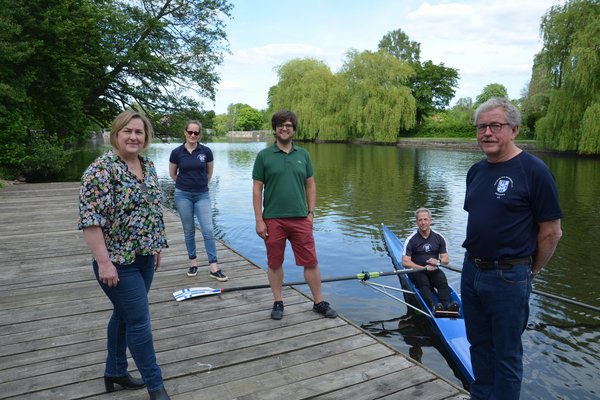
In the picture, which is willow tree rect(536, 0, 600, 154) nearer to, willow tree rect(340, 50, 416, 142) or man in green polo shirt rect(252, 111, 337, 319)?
willow tree rect(340, 50, 416, 142)

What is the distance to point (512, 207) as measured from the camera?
2.21 m

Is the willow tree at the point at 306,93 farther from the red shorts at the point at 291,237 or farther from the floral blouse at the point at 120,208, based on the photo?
the floral blouse at the point at 120,208

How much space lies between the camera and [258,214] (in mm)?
3805

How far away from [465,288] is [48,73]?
59.0 feet

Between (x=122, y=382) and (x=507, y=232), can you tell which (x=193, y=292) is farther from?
(x=507, y=232)

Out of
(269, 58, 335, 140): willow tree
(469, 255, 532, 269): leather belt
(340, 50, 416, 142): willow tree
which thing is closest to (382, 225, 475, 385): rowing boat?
(469, 255, 532, 269): leather belt

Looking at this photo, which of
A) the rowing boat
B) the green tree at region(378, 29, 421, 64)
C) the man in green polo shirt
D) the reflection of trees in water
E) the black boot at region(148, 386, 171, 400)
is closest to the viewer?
the black boot at region(148, 386, 171, 400)

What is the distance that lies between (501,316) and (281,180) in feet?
6.80

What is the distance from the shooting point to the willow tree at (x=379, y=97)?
39.9 metres

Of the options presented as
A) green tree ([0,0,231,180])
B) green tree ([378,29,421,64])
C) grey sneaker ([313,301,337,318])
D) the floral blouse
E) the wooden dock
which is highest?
green tree ([378,29,421,64])

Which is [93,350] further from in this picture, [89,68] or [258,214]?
[89,68]

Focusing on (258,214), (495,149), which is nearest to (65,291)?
(258,214)

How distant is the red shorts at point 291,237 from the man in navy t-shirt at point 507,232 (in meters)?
1.72

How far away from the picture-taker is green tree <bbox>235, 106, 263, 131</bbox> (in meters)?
123
